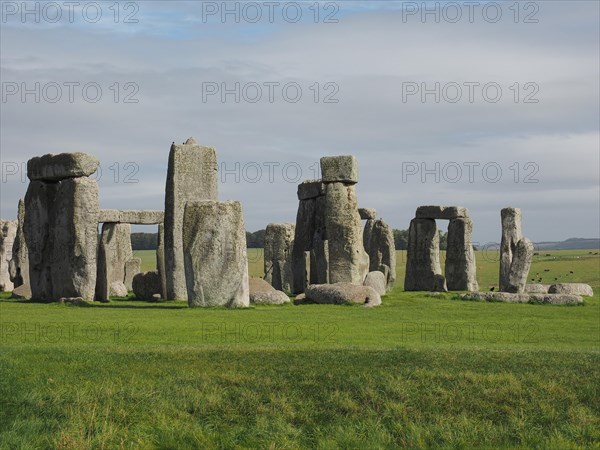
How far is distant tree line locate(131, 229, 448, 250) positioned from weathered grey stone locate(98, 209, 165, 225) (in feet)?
86.8

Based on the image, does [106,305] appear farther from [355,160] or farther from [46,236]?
[355,160]

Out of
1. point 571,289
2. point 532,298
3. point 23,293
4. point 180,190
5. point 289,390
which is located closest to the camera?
point 289,390

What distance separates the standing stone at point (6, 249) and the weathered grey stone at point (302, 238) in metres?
11.0

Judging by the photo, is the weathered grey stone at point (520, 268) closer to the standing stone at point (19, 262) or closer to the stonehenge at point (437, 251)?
the stonehenge at point (437, 251)

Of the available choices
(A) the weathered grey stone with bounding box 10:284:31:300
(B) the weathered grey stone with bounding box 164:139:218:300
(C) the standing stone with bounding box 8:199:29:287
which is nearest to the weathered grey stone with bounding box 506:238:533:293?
(B) the weathered grey stone with bounding box 164:139:218:300

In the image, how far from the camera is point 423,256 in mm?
39844

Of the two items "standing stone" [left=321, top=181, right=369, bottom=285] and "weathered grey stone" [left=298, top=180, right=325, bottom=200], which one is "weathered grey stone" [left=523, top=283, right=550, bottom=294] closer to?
"standing stone" [left=321, top=181, right=369, bottom=285]

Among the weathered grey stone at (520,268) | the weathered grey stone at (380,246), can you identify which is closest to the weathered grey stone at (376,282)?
the weathered grey stone at (520,268)

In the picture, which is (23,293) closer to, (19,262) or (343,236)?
(19,262)

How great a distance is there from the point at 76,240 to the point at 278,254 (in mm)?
14775

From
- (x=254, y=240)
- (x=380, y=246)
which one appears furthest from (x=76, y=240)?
(x=254, y=240)

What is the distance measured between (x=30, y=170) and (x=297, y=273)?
10.2 m

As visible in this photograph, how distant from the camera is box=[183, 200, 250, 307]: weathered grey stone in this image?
896 inches

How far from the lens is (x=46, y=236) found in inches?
1070
